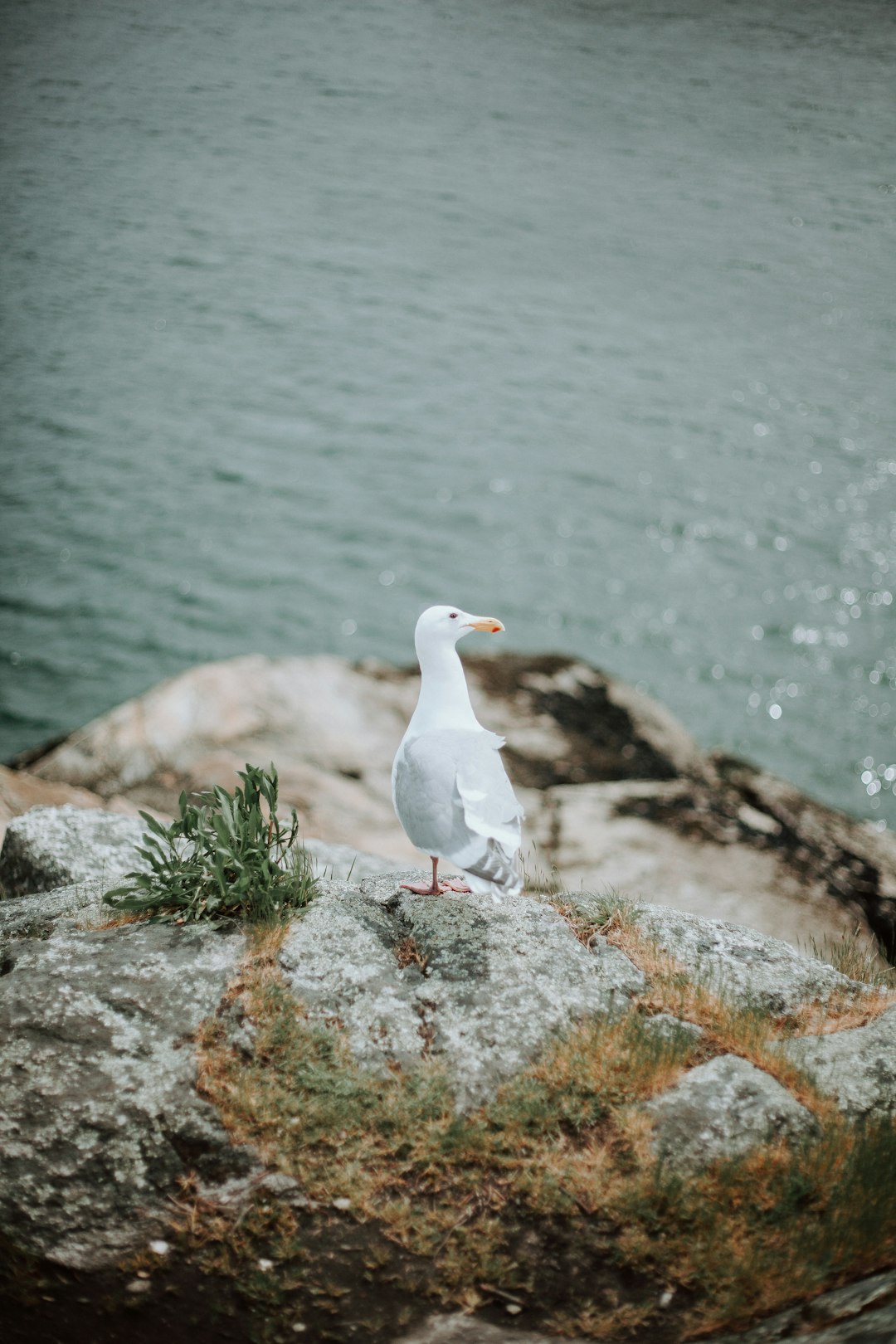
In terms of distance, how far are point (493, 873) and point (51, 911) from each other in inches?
109

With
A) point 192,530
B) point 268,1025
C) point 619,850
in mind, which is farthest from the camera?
point 192,530

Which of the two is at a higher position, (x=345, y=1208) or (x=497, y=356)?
(x=345, y=1208)

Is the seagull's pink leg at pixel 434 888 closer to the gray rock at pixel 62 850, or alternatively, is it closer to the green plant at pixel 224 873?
the green plant at pixel 224 873

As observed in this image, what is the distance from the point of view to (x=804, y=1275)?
12.8ft

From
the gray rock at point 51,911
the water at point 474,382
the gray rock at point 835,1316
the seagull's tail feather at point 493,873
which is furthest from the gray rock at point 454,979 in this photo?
the water at point 474,382

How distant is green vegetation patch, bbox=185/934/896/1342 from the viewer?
396cm

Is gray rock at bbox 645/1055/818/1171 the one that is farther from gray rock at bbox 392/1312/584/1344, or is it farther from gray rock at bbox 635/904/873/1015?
gray rock at bbox 392/1312/584/1344

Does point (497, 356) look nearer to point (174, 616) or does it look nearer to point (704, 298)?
point (704, 298)

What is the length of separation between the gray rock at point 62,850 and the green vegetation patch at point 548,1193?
7.55 ft

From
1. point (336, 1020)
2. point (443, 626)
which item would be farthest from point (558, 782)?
point (336, 1020)

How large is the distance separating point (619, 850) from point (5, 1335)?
23.7 ft

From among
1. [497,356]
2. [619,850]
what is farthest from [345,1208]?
[497,356]

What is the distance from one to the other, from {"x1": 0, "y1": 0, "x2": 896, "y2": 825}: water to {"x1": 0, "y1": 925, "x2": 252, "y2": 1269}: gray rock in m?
10.7

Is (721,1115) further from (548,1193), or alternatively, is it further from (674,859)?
(674,859)
